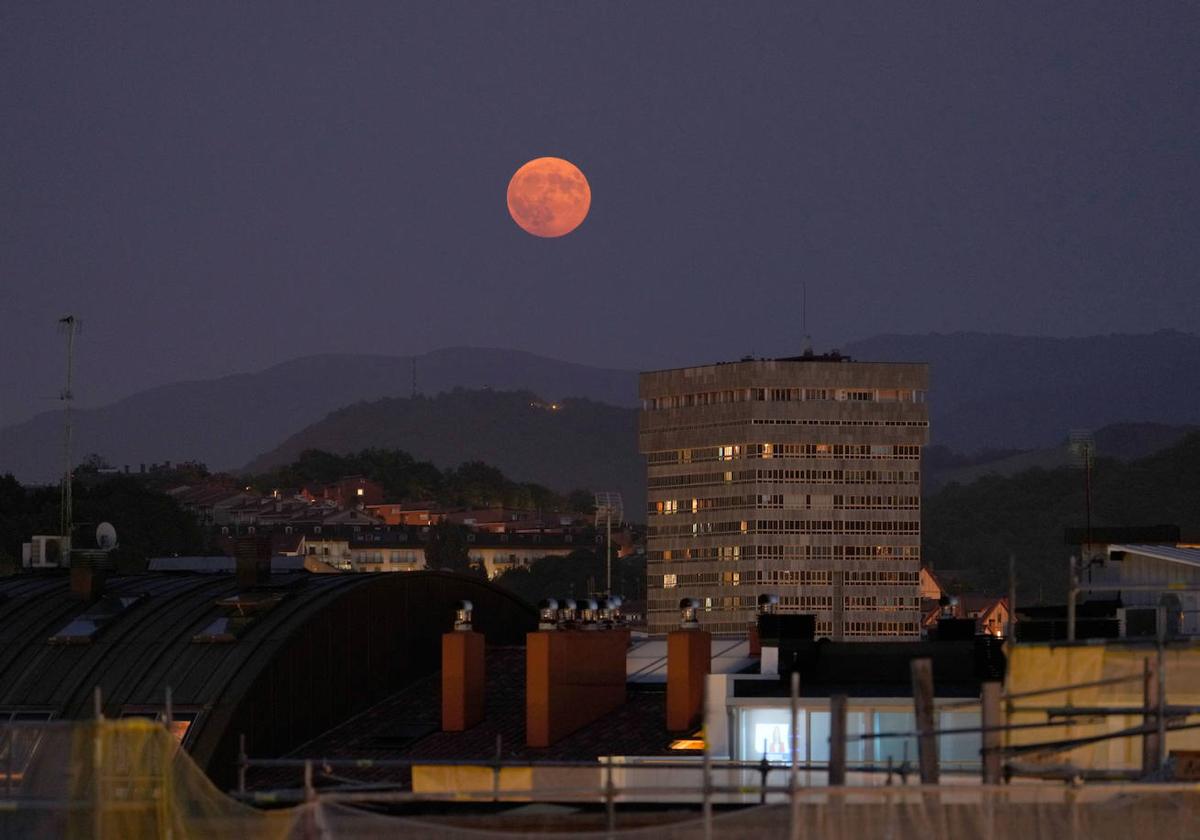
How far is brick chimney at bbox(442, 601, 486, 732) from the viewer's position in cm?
5209

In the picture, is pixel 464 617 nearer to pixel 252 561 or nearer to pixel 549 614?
pixel 549 614

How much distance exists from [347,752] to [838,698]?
90.3 feet

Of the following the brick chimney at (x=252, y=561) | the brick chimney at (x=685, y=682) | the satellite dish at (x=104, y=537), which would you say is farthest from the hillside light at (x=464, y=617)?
the satellite dish at (x=104, y=537)

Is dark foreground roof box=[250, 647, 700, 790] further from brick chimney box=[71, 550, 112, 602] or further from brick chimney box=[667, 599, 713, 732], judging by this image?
brick chimney box=[71, 550, 112, 602]

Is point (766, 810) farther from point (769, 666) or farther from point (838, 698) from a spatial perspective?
point (769, 666)

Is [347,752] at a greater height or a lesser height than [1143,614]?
lesser

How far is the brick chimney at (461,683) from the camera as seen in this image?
171 feet

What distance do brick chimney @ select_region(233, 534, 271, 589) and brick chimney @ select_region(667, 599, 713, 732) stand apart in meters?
13.6

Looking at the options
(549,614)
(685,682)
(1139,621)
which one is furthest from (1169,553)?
(549,614)

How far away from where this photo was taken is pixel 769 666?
165ft

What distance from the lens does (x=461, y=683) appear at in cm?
5194

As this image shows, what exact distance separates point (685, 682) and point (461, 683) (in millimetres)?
5527

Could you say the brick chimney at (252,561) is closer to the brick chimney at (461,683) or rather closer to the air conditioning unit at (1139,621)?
the brick chimney at (461,683)

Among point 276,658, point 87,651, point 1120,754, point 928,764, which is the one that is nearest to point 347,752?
point 276,658
